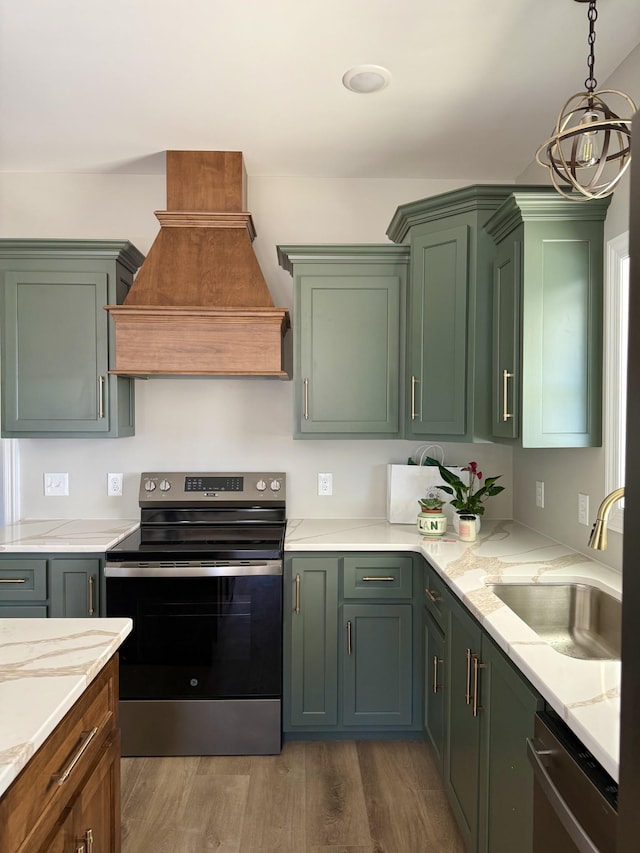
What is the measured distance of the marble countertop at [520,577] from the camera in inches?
43.7

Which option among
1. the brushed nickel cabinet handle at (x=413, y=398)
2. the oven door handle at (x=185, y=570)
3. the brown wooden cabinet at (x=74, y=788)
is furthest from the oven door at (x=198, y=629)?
the brown wooden cabinet at (x=74, y=788)

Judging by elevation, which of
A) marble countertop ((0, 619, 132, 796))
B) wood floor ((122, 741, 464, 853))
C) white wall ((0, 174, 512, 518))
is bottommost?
wood floor ((122, 741, 464, 853))

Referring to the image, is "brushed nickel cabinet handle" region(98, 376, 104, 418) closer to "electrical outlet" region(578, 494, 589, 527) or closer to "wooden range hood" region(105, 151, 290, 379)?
"wooden range hood" region(105, 151, 290, 379)

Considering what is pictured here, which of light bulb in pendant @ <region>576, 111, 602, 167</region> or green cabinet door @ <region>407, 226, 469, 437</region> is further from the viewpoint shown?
green cabinet door @ <region>407, 226, 469, 437</region>

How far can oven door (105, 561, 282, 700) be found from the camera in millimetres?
2500

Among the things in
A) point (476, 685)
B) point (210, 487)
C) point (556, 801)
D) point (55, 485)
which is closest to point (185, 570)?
point (210, 487)

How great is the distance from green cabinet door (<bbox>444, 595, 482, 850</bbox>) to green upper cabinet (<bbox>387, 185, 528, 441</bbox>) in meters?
0.87

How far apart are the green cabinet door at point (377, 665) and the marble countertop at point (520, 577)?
32 cm

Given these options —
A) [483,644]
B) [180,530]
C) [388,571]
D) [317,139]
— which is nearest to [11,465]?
[180,530]

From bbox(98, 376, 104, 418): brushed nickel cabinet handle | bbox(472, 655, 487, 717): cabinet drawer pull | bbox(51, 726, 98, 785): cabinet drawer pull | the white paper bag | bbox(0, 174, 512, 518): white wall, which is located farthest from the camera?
bbox(0, 174, 512, 518): white wall

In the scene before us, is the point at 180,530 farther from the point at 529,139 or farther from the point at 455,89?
the point at 529,139

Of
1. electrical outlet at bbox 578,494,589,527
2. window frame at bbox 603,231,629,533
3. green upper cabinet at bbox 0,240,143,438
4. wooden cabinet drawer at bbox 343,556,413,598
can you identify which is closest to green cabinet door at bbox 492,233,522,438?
window frame at bbox 603,231,629,533

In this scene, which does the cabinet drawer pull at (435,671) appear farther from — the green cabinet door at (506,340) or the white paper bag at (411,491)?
the green cabinet door at (506,340)

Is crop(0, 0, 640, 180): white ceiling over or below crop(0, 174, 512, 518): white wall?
over
